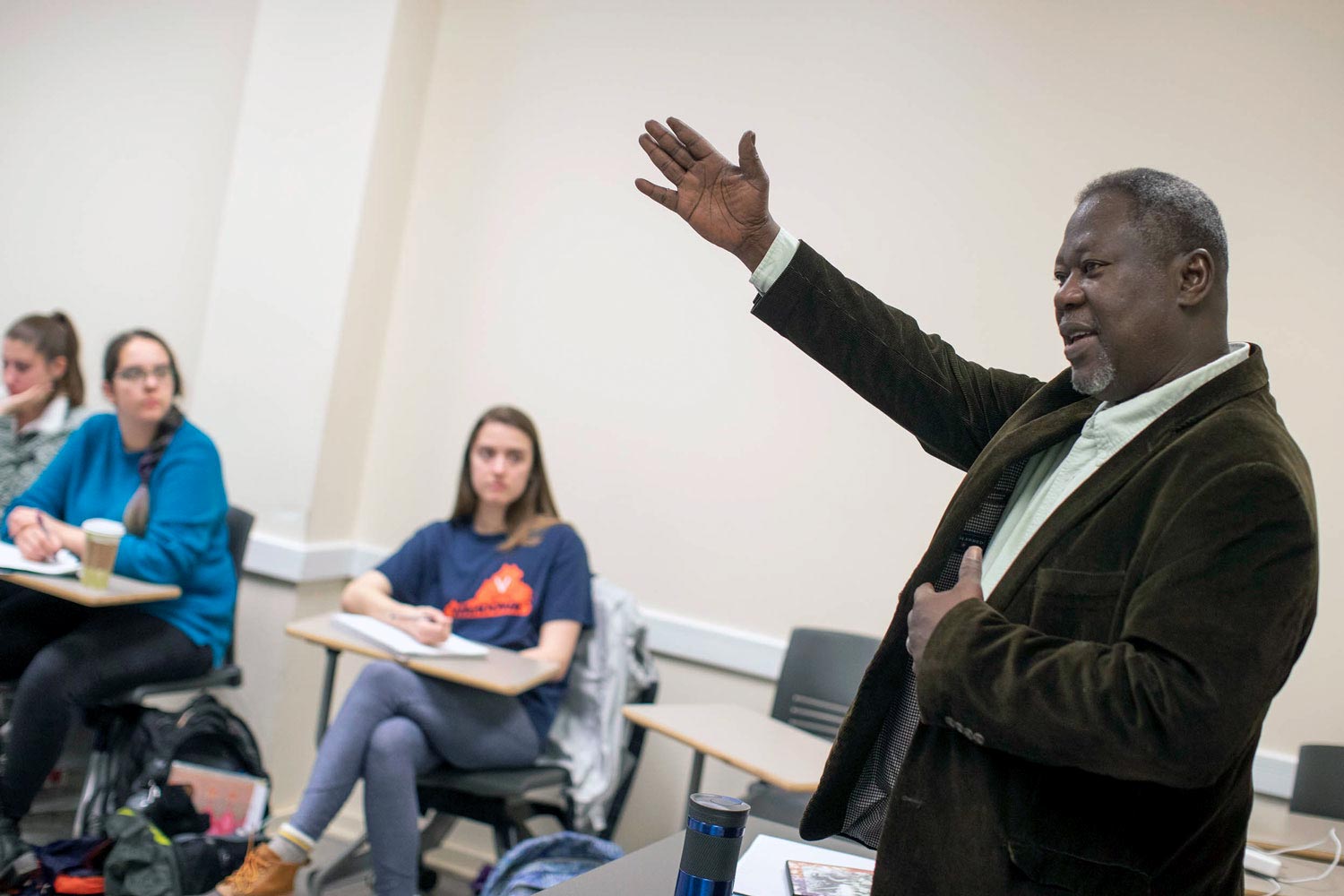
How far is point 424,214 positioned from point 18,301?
176cm

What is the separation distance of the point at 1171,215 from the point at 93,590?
8.46ft

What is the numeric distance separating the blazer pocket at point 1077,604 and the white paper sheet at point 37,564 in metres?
2.55

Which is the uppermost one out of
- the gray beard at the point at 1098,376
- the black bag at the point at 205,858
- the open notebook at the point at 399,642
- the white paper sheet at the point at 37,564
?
the gray beard at the point at 1098,376

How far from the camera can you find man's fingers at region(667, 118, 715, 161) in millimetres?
1406

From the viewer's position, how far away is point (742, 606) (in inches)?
137

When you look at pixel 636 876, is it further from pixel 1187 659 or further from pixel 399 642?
pixel 399 642

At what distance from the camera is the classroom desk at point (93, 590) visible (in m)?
2.69

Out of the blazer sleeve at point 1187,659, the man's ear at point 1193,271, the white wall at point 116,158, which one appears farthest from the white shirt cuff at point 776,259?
the white wall at point 116,158

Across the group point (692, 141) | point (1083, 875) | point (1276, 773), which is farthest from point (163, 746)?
point (1276, 773)

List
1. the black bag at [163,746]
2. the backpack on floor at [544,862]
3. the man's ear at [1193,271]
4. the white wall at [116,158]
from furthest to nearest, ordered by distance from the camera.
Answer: the white wall at [116,158], the black bag at [163,746], the backpack on floor at [544,862], the man's ear at [1193,271]

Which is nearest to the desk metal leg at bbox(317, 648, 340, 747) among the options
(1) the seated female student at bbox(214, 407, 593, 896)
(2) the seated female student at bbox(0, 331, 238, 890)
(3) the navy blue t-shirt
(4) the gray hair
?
(1) the seated female student at bbox(214, 407, 593, 896)

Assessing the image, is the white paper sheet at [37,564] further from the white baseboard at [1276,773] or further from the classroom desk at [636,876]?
the white baseboard at [1276,773]

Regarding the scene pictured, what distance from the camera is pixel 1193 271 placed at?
3.93 ft

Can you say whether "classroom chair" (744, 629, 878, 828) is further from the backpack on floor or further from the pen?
the pen
